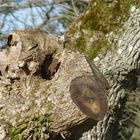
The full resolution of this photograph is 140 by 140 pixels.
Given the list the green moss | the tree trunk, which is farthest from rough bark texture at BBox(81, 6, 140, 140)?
the tree trunk

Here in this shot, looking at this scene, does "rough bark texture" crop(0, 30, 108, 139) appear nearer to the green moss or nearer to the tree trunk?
the tree trunk

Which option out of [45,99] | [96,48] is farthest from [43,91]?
[96,48]

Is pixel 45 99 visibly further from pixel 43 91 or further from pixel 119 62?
pixel 119 62

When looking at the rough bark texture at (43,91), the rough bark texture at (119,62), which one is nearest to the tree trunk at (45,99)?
the rough bark texture at (43,91)

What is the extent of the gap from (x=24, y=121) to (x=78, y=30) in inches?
43.6

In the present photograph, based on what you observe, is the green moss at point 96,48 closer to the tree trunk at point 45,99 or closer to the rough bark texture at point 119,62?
the rough bark texture at point 119,62

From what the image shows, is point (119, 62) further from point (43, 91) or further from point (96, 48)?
point (43, 91)

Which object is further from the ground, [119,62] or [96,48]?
[96,48]

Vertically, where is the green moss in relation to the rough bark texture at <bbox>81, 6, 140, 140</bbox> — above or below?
above

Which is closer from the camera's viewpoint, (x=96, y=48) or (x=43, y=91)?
(x=43, y=91)

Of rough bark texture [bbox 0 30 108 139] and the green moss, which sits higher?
the green moss

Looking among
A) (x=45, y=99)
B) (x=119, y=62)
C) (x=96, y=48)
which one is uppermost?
(x=96, y=48)

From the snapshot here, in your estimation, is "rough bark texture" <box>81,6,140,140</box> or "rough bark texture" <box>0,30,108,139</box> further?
"rough bark texture" <box>81,6,140,140</box>

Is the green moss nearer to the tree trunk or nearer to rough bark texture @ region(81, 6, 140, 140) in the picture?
rough bark texture @ region(81, 6, 140, 140)
